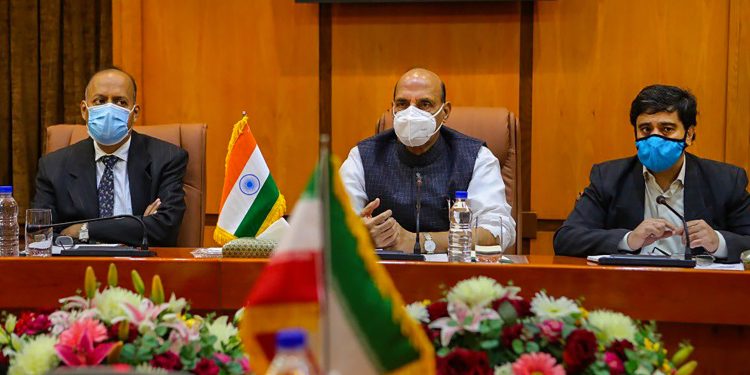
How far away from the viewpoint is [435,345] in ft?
4.39

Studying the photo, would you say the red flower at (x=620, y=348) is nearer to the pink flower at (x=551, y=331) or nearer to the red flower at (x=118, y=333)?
the pink flower at (x=551, y=331)

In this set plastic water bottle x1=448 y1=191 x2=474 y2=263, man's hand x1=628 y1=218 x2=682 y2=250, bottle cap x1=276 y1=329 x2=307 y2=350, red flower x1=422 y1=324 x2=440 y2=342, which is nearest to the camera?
bottle cap x1=276 y1=329 x2=307 y2=350

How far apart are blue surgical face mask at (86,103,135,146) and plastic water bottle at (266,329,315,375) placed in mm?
2616

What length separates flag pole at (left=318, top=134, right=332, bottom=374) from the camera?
0.97m

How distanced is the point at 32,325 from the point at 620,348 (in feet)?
2.85

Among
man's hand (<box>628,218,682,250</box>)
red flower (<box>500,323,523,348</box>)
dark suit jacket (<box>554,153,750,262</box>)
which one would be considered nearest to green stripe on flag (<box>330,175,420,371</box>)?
red flower (<box>500,323,523,348</box>)

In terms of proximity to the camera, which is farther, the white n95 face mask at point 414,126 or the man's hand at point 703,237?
the white n95 face mask at point 414,126

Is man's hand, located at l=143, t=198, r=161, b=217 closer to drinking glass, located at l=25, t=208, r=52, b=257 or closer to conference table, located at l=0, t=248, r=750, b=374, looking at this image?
drinking glass, located at l=25, t=208, r=52, b=257

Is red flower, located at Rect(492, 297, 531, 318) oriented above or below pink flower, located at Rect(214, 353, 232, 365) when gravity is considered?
above

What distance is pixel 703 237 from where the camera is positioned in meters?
2.74

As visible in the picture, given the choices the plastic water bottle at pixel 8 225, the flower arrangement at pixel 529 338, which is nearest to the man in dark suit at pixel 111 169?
the plastic water bottle at pixel 8 225

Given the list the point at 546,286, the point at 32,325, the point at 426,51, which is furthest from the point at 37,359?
the point at 426,51

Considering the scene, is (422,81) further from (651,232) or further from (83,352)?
(83,352)

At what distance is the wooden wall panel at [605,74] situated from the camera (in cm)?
401
